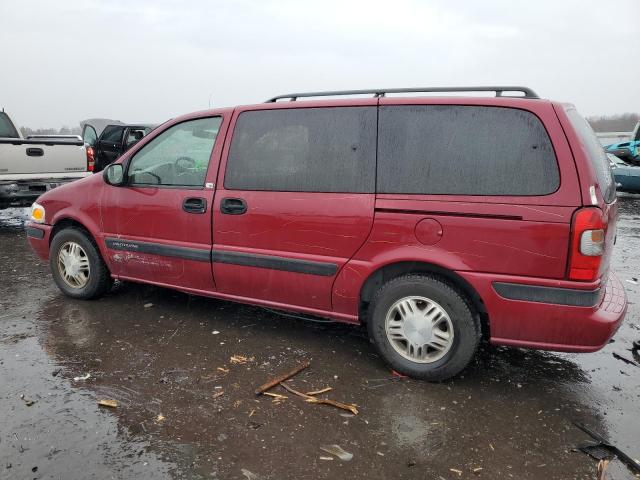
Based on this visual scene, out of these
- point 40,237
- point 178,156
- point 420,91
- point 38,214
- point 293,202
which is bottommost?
point 40,237

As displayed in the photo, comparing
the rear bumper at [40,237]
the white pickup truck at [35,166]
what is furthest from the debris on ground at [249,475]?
the white pickup truck at [35,166]

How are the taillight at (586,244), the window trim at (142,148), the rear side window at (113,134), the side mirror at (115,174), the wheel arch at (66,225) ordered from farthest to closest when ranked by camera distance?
the rear side window at (113,134), the wheel arch at (66,225), the side mirror at (115,174), the window trim at (142,148), the taillight at (586,244)

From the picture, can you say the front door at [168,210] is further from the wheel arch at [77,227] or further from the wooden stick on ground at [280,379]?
the wooden stick on ground at [280,379]

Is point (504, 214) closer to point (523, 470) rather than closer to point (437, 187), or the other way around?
point (437, 187)

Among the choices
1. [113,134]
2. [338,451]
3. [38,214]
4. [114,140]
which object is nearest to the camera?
[338,451]

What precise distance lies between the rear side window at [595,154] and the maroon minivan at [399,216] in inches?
0.8

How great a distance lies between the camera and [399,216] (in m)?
3.13

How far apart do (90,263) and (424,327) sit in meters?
3.07

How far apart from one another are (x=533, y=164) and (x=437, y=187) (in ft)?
1.82

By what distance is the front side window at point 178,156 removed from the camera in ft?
12.8

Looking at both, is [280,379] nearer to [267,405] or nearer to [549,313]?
[267,405]

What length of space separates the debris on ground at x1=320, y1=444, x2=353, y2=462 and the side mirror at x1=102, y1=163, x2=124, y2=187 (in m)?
2.88

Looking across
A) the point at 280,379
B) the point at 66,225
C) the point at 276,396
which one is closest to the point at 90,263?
the point at 66,225

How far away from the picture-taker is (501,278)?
2.91 meters
